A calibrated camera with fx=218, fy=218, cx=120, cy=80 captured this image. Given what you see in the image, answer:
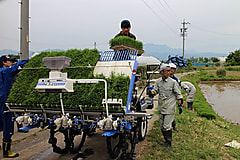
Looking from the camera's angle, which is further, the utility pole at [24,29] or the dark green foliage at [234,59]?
the dark green foliage at [234,59]

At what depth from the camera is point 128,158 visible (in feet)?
13.3

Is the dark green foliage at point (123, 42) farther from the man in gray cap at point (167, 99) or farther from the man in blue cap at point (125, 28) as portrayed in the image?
the man in gray cap at point (167, 99)

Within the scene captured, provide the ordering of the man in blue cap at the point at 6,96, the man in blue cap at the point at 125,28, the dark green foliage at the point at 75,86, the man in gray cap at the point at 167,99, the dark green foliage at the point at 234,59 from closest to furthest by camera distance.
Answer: the dark green foliage at the point at 75,86 → the man in blue cap at the point at 6,96 → the man in gray cap at the point at 167,99 → the man in blue cap at the point at 125,28 → the dark green foliage at the point at 234,59

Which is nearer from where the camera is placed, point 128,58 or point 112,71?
point 112,71

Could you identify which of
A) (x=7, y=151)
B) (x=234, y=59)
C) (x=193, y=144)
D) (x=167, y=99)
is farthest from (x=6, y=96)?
(x=234, y=59)

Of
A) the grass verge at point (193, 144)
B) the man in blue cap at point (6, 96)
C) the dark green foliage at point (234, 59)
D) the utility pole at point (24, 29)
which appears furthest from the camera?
the dark green foliage at point (234, 59)

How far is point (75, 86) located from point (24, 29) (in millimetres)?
4214

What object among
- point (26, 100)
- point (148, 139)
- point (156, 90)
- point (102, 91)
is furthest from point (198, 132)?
point (26, 100)

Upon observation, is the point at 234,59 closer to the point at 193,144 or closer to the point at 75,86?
the point at 193,144

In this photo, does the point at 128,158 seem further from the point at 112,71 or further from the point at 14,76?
the point at 14,76

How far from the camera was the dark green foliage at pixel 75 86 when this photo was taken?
3.54 meters

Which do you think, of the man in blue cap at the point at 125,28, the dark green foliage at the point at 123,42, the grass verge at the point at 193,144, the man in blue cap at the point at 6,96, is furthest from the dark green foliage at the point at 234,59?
the man in blue cap at the point at 6,96

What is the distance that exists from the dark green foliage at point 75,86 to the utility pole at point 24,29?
288 cm

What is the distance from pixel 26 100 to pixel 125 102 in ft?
5.75
